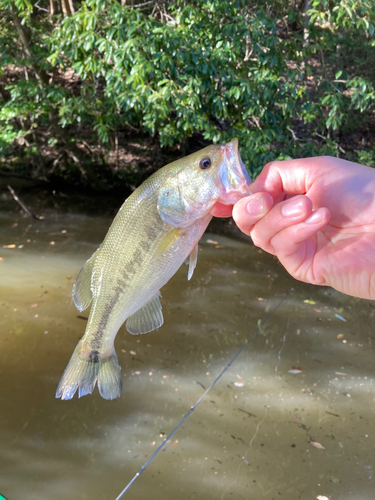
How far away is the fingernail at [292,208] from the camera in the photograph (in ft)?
5.17

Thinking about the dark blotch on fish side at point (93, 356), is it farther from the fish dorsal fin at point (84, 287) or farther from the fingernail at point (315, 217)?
the fingernail at point (315, 217)

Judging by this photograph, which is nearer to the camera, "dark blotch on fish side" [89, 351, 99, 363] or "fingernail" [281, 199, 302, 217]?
"fingernail" [281, 199, 302, 217]

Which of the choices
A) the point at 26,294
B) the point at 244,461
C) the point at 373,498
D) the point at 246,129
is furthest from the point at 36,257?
the point at 373,498

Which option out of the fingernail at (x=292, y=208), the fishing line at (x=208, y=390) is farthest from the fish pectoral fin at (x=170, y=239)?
the fishing line at (x=208, y=390)

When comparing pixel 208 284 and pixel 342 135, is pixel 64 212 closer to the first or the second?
pixel 208 284

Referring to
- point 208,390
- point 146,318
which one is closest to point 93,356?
point 146,318

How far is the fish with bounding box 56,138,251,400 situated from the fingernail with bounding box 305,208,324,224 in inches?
10.3

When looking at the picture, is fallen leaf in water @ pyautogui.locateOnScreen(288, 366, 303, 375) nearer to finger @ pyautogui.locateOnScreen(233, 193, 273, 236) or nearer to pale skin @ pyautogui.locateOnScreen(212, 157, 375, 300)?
pale skin @ pyautogui.locateOnScreen(212, 157, 375, 300)

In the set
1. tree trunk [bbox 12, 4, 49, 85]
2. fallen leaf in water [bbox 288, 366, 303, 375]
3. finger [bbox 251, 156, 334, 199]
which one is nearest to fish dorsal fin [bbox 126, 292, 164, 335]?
finger [bbox 251, 156, 334, 199]

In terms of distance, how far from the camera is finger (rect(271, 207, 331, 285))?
1.58m

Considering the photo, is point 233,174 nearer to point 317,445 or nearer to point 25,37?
point 317,445

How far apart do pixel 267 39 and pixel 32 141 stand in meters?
7.01

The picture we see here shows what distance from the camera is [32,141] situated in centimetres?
1052

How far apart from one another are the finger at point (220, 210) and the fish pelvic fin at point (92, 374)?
0.75 meters
